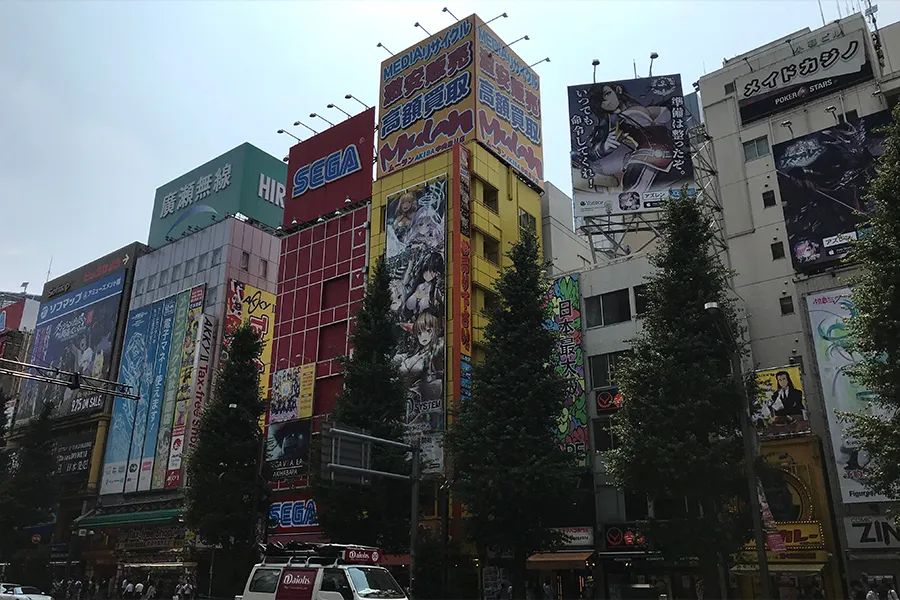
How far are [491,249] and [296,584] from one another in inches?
1082

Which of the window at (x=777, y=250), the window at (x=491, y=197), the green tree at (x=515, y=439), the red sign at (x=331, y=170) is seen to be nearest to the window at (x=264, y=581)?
the green tree at (x=515, y=439)

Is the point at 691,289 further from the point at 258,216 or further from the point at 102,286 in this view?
the point at 102,286

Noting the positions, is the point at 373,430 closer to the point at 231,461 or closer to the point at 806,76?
the point at 231,461

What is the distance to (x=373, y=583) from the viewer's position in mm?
15508

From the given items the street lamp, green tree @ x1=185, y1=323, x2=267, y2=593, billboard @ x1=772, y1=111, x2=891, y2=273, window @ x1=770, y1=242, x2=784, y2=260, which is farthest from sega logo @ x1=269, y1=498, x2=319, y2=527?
billboard @ x1=772, y1=111, x2=891, y2=273

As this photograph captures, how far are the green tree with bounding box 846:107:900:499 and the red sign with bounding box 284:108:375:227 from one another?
31.8 m

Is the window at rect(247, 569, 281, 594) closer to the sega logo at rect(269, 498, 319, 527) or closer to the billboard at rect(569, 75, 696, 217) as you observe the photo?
the sega logo at rect(269, 498, 319, 527)

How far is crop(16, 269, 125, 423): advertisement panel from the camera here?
184 feet

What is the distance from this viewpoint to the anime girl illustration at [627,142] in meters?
36.8

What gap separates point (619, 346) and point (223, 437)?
18.3 m

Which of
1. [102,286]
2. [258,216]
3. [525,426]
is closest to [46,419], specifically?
[102,286]

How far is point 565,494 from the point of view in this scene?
78.8 feet

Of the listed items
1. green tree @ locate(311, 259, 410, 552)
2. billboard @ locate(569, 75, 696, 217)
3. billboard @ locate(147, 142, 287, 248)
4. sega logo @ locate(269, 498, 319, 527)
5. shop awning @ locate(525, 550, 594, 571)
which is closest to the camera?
green tree @ locate(311, 259, 410, 552)

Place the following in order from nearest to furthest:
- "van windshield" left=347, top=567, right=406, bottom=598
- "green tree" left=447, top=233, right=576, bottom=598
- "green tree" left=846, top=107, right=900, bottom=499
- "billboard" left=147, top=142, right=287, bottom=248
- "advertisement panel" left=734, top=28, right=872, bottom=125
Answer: "van windshield" left=347, top=567, right=406, bottom=598 < "green tree" left=846, top=107, right=900, bottom=499 < "green tree" left=447, top=233, right=576, bottom=598 < "advertisement panel" left=734, top=28, right=872, bottom=125 < "billboard" left=147, top=142, right=287, bottom=248
